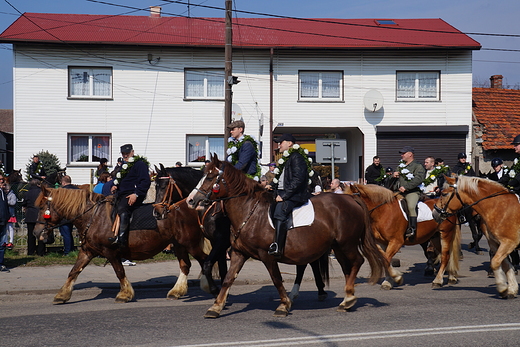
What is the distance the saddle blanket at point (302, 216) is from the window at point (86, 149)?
1892 centimetres

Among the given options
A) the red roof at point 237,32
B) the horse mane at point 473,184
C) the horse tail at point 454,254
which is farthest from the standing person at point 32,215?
the red roof at point 237,32

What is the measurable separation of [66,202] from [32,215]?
5185 mm

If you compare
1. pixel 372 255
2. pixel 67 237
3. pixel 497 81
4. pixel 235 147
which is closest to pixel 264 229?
pixel 235 147

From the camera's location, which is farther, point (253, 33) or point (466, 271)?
point (253, 33)

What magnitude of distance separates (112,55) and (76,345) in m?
20.9

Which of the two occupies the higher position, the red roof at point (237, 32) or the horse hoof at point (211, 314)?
the red roof at point (237, 32)

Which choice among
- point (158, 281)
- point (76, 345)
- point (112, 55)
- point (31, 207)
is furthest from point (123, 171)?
point (112, 55)

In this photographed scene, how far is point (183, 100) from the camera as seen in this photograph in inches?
1008

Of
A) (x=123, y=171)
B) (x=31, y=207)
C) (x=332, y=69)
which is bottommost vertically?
(x=31, y=207)

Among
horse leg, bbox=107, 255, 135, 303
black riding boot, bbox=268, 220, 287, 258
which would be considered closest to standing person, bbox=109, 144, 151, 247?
horse leg, bbox=107, 255, 135, 303

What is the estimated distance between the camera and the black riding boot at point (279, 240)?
25.5ft

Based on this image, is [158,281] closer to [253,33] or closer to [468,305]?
[468,305]

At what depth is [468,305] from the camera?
8391 millimetres

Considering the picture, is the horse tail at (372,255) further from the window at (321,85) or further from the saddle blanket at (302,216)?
the window at (321,85)
